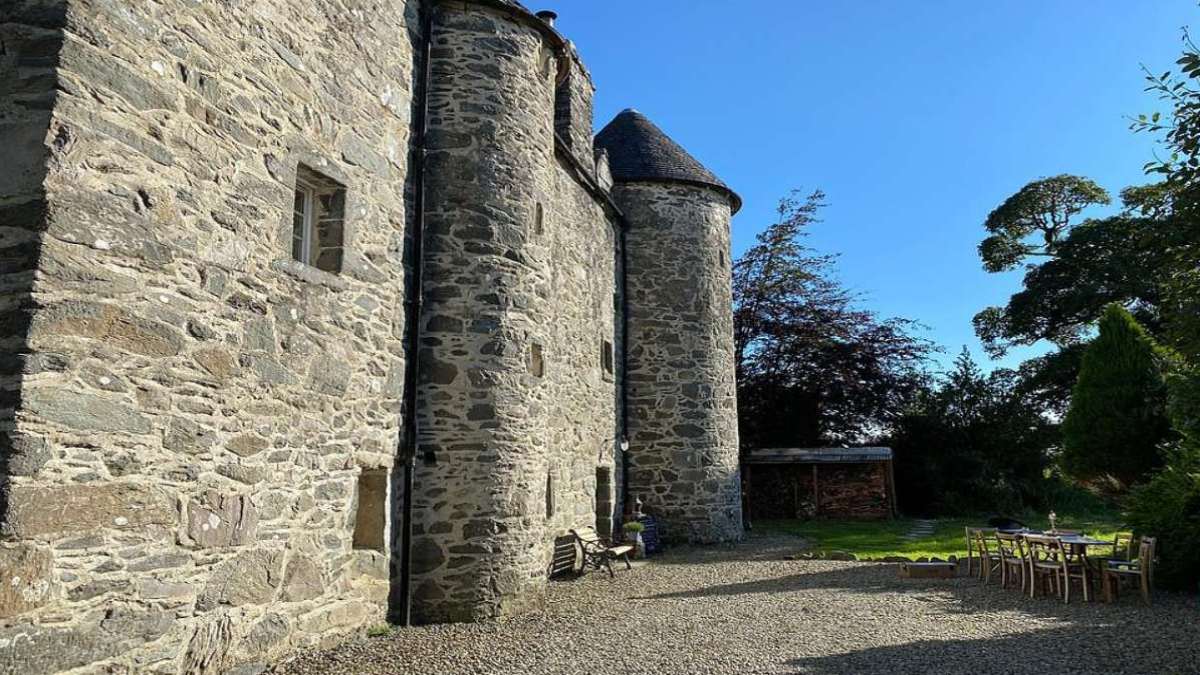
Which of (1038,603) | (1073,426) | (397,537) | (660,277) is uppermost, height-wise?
(660,277)

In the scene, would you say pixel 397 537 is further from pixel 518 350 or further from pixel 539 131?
pixel 539 131

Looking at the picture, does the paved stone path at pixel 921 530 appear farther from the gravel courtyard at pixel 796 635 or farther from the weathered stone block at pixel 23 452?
the weathered stone block at pixel 23 452

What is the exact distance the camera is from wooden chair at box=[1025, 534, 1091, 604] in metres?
9.22

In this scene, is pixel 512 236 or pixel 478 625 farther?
pixel 512 236

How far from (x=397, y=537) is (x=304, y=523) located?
144cm

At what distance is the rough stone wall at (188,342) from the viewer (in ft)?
14.7

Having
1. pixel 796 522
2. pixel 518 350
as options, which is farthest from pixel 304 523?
pixel 796 522

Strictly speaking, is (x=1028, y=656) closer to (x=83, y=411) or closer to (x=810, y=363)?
(x=83, y=411)

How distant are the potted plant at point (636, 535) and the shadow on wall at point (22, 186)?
9.45 m

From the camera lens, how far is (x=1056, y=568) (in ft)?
31.0

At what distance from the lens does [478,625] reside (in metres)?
7.71

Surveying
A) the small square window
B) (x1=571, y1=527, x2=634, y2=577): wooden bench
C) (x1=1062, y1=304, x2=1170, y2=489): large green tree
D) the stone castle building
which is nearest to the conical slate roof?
the stone castle building

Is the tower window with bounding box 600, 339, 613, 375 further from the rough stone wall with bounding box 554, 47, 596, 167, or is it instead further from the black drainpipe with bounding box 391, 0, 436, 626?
the black drainpipe with bounding box 391, 0, 436, 626

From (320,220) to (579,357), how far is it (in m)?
5.81
